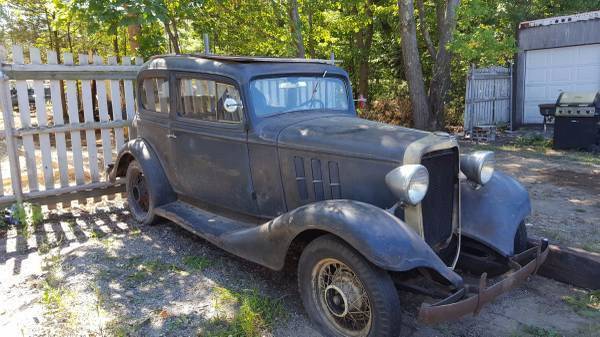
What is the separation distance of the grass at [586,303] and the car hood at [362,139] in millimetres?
1498

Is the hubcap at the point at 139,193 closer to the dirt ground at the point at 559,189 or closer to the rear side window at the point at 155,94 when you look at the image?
the rear side window at the point at 155,94

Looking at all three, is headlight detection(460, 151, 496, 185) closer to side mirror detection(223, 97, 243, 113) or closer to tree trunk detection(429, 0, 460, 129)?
side mirror detection(223, 97, 243, 113)

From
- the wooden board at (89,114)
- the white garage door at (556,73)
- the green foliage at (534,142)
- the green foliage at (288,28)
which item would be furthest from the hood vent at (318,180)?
the white garage door at (556,73)

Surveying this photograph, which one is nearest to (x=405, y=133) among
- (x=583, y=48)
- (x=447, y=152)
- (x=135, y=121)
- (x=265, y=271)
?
(x=447, y=152)

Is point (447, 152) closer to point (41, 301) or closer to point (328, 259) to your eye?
point (328, 259)

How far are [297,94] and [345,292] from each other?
1976mm

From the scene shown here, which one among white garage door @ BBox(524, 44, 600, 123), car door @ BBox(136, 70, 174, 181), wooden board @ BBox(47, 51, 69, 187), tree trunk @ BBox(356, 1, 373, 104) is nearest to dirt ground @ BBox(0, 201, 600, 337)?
car door @ BBox(136, 70, 174, 181)

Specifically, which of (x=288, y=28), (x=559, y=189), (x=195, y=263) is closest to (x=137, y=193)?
(x=195, y=263)

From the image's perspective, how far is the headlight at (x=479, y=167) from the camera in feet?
11.9

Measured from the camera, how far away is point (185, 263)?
4258 millimetres

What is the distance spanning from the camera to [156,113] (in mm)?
5031

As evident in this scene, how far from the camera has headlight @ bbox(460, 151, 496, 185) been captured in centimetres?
364

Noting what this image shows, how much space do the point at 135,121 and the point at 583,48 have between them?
11.0 meters

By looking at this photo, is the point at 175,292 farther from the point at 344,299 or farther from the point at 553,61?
the point at 553,61
